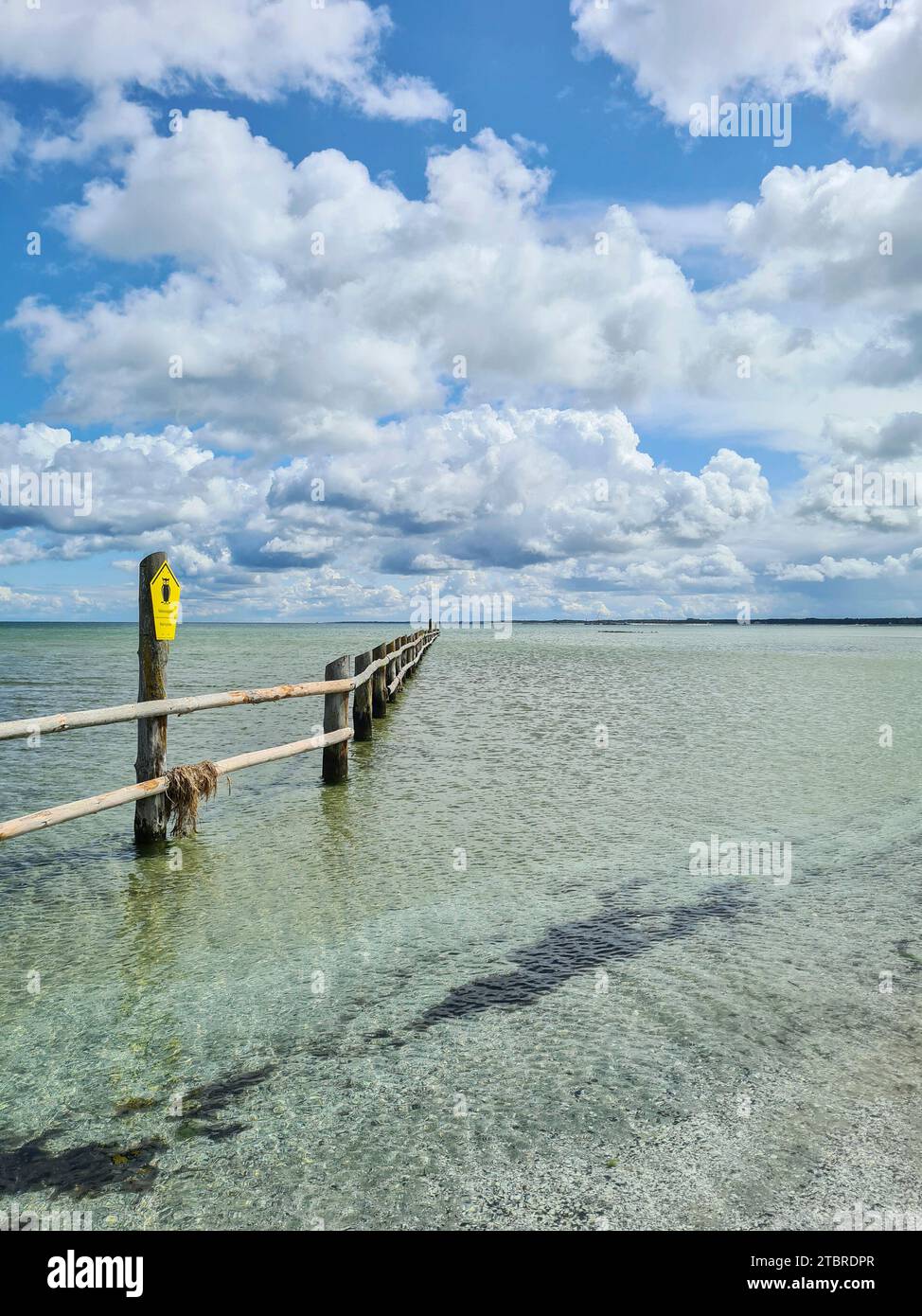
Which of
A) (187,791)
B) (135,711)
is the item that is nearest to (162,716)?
(135,711)

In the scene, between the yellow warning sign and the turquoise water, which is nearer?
the turquoise water

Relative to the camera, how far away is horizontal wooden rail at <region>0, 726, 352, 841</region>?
5.77 metres

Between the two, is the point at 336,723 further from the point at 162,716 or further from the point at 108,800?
the point at 108,800

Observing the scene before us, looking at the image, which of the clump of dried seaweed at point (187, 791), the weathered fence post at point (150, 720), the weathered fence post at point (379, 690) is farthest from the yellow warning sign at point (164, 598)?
the weathered fence post at point (379, 690)

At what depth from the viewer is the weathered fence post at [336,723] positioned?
10.3m

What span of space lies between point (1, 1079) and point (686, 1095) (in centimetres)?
288

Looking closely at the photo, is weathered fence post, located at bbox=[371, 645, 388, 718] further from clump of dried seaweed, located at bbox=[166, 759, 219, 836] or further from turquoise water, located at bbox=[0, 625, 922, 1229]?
A: clump of dried seaweed, located at bbox=[166, 759, 219, 836]

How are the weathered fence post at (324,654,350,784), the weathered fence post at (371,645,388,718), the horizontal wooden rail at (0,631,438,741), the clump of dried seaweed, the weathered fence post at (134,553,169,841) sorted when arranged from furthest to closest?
1. the weathered fence post at (371,645,388,718)
2. the weathered fence post at (324,654,350,784)
3. the clump of dried seaweed
4. the weathered fence post at (134,553,169,841)
5. the horizontal wooden rail at (0,631,438,741)

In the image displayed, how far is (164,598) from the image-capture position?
7.32 metres

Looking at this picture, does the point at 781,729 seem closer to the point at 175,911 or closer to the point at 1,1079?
the point at 175,911

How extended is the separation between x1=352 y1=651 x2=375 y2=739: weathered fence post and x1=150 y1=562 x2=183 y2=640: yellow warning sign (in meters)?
6.45

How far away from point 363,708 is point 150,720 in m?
6.91

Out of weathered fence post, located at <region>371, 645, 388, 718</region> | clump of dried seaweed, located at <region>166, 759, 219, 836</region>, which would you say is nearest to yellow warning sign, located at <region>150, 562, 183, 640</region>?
clump of dried seaweed, located at <region>166, 759, 219, 836</region>

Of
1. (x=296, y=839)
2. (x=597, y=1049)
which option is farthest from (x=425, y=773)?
(x=597, y=1049)
